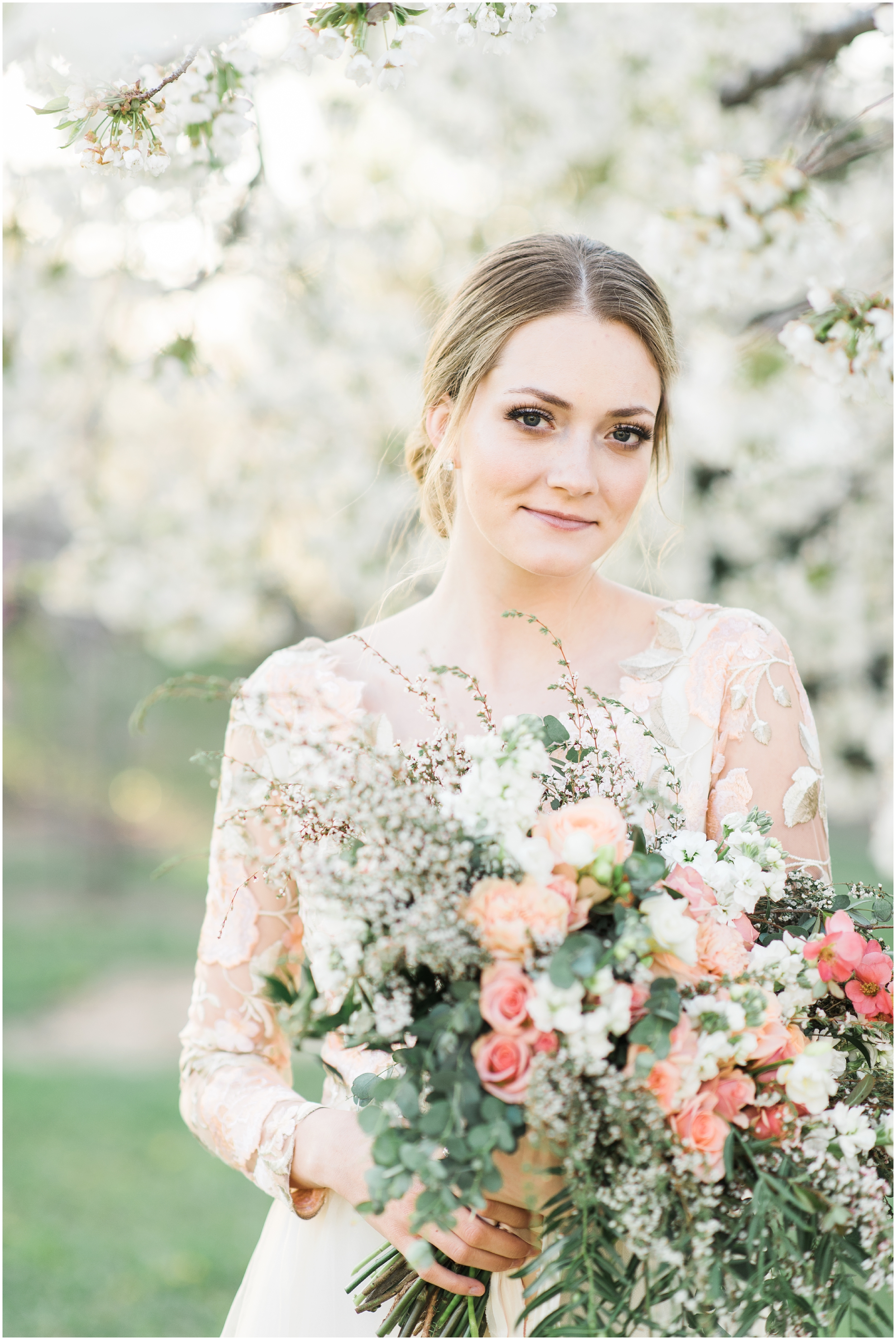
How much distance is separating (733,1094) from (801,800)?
67 cm

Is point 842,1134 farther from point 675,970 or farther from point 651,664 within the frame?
point 651,664

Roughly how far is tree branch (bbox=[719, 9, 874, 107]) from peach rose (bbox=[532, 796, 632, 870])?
2.56 meters

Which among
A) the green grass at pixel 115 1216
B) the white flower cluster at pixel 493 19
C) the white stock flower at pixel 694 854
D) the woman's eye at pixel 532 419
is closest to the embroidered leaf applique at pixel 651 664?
the woman's eye at pixel 532 419

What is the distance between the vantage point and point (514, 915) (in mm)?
1168

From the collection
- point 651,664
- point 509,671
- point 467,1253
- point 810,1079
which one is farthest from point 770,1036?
point 509,671

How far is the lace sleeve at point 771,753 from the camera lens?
71.6 inches

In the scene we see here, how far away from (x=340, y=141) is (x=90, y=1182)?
531cm

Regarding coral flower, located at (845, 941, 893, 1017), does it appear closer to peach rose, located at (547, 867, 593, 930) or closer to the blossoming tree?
peach rose, located at (547, 867, 593, 930)

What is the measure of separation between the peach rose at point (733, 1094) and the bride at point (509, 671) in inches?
19.4

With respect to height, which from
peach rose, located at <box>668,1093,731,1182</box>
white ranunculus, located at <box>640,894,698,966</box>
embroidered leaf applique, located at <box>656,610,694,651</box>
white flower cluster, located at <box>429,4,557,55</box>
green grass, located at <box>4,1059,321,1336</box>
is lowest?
green grass, located at <box>4,1059,321,1336</box>

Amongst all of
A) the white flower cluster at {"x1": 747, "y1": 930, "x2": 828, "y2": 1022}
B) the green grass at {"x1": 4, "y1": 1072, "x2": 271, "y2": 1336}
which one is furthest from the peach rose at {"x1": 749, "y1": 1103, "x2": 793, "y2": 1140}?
the green grass at {"x1": 4, "y1": 1072, "x2": 271, "y2": 1336}

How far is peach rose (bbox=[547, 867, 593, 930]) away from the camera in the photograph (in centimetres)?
121

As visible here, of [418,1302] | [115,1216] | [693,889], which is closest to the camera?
[693,889]

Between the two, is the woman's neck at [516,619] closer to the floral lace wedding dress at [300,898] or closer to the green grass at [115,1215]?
the floral lace wedding dress at [300,898]
